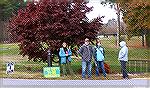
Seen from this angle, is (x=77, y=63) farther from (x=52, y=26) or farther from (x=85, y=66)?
(x=85, y=66)

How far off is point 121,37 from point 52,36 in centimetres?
249

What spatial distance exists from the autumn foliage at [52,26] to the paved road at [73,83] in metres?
Answer: 1.94

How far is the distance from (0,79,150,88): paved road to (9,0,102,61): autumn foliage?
6.37ft

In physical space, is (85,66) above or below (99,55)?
below

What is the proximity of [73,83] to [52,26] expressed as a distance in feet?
9.11

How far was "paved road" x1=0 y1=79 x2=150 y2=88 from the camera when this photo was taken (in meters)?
12.1

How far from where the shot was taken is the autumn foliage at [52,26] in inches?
589

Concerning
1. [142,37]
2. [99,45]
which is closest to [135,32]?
[142,37]

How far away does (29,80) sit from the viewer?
45.2 feet

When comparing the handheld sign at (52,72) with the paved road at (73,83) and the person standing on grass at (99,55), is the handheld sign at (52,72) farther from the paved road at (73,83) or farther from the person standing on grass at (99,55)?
the person standing on grass at (99,55)

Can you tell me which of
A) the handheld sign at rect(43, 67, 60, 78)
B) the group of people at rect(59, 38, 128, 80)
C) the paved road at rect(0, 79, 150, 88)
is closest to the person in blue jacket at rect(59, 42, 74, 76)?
the group of people at rect(59, 38, 128, 80)

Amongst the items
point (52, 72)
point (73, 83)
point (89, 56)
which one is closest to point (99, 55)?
point (89, 56)

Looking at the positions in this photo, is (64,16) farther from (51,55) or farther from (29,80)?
(29,80)

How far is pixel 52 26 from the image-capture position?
1492 centimetres
